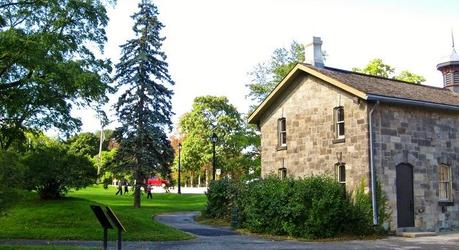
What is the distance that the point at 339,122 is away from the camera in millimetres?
22844

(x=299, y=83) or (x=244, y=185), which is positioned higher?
(x=299, y=83)

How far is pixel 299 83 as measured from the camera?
25406 millimetres

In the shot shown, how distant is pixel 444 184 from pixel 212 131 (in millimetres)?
37615

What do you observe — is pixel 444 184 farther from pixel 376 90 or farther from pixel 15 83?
pixel 15 83

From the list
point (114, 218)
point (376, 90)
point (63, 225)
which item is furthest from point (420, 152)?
point (114, 218)

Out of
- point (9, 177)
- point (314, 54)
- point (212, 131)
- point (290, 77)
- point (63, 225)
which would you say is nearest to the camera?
point (9, 177)

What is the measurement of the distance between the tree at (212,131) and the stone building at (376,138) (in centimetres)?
3013

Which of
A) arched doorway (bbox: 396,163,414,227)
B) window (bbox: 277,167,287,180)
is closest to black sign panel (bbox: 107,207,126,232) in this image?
arched doorway (bbox: 396,163,414,227)

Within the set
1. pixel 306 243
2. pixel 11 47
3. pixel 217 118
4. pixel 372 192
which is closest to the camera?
pixel 11 47

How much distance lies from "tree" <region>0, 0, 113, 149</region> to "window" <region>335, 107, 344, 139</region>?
10.2 meters

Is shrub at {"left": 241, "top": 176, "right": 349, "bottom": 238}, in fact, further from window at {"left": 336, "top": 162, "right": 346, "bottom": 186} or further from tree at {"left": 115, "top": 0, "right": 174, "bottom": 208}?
tree at {"left": 115, "top": 0, "right": 174, "bottom": 208}

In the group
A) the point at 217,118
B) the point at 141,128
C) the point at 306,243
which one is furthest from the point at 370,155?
the point at 217,118

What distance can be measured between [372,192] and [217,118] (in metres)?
41.3

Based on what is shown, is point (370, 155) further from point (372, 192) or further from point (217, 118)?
point (217, 118)
